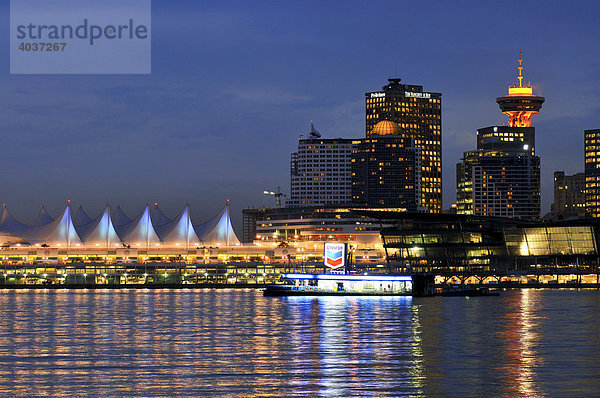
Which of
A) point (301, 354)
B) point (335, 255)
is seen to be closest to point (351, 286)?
point (335, 255)

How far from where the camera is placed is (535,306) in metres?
→ 103

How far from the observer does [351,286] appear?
132875mm

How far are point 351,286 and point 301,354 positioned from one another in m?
81.5

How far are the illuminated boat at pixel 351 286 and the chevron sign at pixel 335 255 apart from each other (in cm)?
435

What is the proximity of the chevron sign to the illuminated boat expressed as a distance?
4351 millimetres

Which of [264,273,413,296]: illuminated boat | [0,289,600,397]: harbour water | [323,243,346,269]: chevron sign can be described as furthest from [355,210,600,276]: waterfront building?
[0,289,600,397]: harbour water

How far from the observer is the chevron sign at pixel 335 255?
5418 inches

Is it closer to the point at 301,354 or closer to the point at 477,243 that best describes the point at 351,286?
the point at 477,243

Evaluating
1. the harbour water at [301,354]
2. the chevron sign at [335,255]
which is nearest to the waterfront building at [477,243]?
the chevron sign at [335,255]

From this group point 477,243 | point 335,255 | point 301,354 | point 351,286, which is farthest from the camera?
point 477,243

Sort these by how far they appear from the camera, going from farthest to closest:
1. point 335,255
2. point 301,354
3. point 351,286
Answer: point 335,255 → point 351,286 → point 301,354

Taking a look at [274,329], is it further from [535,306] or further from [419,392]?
[535,306]

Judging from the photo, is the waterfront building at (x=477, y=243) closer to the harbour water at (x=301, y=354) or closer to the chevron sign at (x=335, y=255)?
the chevron sign at (x=335, y=255)

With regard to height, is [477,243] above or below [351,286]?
above
